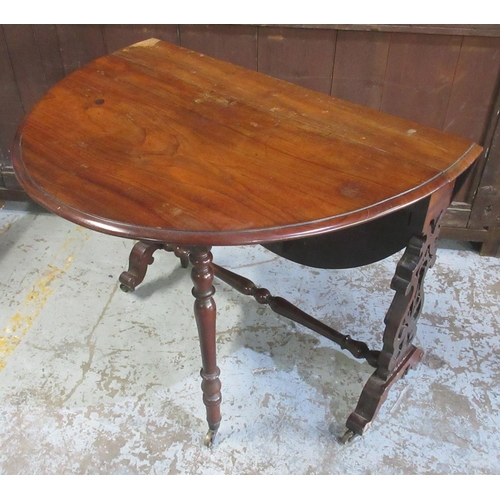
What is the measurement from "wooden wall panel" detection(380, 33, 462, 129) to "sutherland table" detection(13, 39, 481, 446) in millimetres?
525

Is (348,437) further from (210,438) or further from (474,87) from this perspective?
(474,87)

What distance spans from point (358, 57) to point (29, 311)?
4.51 feet

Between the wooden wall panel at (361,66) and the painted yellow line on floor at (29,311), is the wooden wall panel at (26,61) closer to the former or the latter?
the painted yellow line on floor at (29,311)

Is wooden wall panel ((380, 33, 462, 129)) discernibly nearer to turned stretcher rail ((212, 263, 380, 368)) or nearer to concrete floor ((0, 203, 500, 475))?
concrete floor ((0, 203, 500, 475))

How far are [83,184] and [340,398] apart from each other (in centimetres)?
99

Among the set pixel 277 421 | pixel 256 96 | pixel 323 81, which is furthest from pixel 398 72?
pixel 277 421

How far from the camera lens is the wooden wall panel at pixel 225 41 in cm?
173

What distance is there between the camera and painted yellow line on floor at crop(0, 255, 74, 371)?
170 centimetres

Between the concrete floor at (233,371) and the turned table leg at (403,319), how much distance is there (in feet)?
0.28

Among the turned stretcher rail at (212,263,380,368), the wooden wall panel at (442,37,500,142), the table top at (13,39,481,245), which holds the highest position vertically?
the table top at (13,39,481,245)

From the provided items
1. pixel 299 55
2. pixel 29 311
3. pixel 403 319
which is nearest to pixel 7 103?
pixel 29 311

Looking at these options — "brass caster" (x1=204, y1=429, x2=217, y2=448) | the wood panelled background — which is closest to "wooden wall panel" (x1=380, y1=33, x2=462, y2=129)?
the wood panelled background

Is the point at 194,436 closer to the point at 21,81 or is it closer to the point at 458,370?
the point at 458,370

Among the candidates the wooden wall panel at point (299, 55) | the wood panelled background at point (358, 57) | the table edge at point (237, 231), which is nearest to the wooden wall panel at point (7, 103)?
the wood panelled background at point (358, 57)
